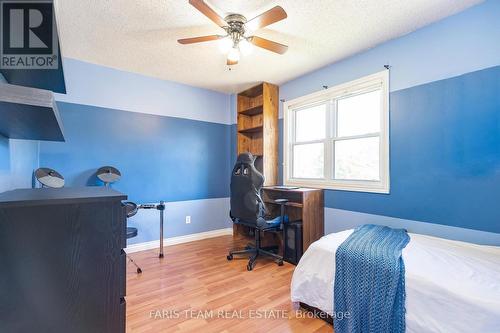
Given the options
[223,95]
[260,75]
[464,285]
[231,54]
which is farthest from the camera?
[223,95]

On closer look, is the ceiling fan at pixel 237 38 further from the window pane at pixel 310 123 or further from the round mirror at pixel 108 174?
the round mirror at pixel 108 174

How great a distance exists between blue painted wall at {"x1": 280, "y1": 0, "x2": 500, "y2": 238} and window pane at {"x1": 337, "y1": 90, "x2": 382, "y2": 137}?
223 millimetres

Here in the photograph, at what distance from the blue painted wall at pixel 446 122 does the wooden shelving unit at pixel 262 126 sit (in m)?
1.48

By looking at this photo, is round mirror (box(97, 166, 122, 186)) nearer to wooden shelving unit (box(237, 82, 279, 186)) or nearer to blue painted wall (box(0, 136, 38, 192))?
blue painted wall (box(0, 136, 38, 192))

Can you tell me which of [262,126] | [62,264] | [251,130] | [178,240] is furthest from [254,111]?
[62,264]

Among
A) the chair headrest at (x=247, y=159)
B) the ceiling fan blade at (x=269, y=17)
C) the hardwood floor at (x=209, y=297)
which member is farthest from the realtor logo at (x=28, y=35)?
the chair headrest at (x=247, y=159)

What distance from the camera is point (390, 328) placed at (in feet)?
4.35

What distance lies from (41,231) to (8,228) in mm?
79

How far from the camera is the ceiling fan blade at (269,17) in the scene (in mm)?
1672

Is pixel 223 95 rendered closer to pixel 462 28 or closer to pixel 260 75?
pixel 260 75

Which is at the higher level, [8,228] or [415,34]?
[415,34]

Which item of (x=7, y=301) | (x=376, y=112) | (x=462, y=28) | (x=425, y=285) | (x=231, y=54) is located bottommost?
(x=425, y=285)

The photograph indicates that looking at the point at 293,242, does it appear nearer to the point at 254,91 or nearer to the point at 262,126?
the point at 262,126

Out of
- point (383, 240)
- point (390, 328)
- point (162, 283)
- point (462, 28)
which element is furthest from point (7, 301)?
point (462, 28)
